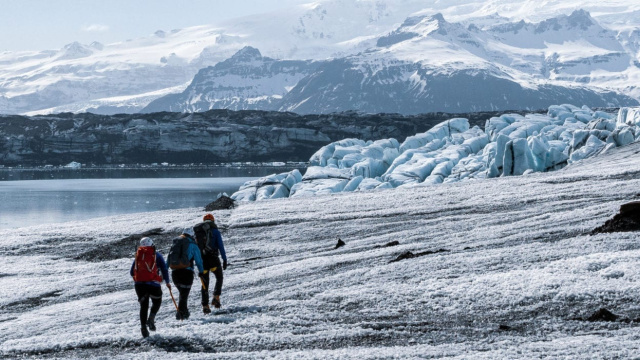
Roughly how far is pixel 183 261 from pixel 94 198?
80.1 m

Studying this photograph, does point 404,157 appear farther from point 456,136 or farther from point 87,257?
point 87,257

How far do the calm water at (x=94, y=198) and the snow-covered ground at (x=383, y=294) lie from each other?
37.9m

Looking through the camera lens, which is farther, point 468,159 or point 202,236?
point 468,159

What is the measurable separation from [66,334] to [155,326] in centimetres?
231

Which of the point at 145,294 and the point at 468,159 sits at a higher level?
the point at 145,294

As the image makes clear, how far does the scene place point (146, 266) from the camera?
14719 mm

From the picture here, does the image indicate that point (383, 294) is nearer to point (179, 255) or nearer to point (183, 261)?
point (183, 261)

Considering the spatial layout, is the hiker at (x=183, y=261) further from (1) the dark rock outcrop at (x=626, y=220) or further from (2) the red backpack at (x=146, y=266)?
(1) the dark rock outcrop at (x=626, y=220)

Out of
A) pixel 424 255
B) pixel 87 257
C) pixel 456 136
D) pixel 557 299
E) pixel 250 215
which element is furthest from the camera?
pixel 456 136

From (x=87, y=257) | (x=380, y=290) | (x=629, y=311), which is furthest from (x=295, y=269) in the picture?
(x=87, y=257)

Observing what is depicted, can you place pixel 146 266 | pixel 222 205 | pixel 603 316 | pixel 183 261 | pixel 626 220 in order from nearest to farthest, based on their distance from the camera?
pixel 603 316
pixel 146 266
pixel 183 261
pixel 626 220
pixel 222 205

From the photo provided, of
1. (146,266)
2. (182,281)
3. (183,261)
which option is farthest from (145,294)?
(183,261)

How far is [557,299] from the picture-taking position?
14500mm

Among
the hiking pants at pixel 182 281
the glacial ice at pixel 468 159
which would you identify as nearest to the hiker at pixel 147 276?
the hiking pants at pixel 182 281
